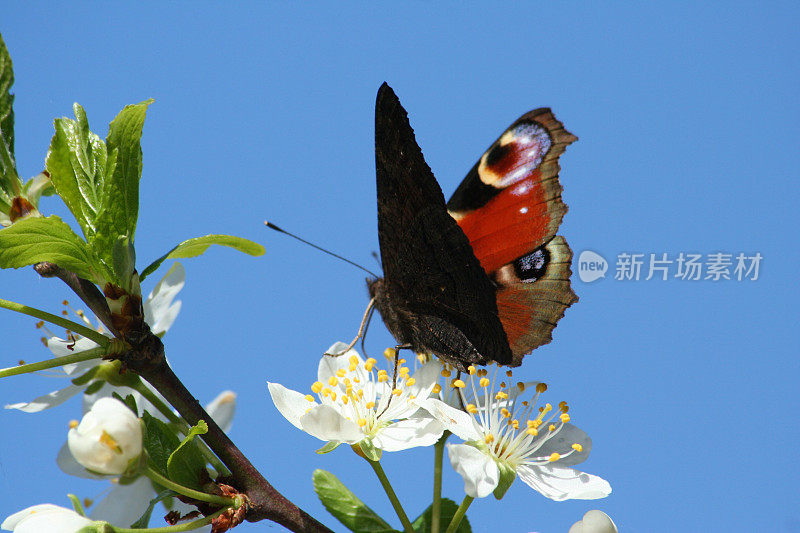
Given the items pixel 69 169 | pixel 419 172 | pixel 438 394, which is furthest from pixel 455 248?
pixel 69 169

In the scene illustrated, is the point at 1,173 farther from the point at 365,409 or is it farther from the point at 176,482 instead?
the point at 365,409

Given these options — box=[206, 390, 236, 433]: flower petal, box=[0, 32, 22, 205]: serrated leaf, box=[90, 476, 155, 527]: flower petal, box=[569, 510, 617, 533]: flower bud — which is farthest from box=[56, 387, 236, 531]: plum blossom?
box=[569, 510, 617, 533]: flower bud

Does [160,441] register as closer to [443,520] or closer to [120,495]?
[120,495]

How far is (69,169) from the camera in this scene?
104cm

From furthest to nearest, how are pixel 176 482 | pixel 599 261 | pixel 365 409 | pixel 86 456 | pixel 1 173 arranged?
pixel 599 261 < pixel 365 409 < pixel 1 173 < pixel 176 482 < pixel 86 456

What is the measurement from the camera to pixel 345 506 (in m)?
1.15

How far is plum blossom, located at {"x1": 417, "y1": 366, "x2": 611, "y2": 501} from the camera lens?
1054 mm

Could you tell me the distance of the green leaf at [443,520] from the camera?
1.13 metres

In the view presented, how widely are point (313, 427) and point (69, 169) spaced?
0.52 metres

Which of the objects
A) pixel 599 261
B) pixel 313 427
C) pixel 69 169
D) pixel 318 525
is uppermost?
pixel 599 261

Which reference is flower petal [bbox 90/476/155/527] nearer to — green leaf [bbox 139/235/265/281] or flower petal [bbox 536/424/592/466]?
green leaf [bbox 139/235/265/281]

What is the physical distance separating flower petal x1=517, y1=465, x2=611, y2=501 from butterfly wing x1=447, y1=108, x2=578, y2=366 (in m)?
0.18

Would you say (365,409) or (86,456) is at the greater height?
(365,409)

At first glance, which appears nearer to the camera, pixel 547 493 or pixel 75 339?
pixel 547 493
